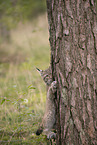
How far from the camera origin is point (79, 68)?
187 centimetres

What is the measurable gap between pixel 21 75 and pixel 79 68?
16.0 ft

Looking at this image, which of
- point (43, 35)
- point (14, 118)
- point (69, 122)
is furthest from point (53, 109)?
point (43, 35)

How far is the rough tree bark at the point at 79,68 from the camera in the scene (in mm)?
1850

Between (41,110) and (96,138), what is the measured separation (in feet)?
4.92

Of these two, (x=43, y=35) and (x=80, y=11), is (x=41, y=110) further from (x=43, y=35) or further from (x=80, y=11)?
(x=43, y=35)

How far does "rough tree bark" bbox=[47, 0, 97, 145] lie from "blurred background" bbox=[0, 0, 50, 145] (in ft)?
2.10

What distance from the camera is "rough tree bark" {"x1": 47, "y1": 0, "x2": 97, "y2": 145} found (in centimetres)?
185

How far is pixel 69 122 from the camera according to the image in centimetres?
190

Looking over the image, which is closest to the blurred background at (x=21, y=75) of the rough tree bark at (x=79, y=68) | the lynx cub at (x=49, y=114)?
the lynx cub at (x=49, y=114)

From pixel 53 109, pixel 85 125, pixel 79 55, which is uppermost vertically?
pixel 79 55

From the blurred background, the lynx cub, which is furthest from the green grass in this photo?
the lynx cub

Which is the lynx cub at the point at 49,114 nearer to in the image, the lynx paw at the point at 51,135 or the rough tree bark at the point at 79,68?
the lynx paw at the point at 51,135

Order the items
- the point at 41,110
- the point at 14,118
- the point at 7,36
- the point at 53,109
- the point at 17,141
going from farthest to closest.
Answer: the point at 7,36 → the point at 41,110 → the point at 14,118 → the point at 17,141 → the point at 53,109

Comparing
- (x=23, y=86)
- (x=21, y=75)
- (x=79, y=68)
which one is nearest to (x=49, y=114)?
(x=79, y=68)
